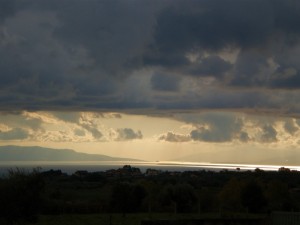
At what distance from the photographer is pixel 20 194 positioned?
3397cm

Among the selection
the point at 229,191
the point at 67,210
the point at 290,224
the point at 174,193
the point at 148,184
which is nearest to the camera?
the point at 290,224

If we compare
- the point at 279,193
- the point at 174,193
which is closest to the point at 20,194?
the point at 174,193

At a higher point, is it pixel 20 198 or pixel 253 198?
pixel 20 198

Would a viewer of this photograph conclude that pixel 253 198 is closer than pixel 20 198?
No

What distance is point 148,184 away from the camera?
77.2m

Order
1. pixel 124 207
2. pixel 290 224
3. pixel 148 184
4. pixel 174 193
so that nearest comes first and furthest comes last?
pixel 290 224
pixel 124 207
pixel 174 193
pixel 148 184

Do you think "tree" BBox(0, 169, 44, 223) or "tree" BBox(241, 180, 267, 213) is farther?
"tree" BBox(241, 180, 267, 213)

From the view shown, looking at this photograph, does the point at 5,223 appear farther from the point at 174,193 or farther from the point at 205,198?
the point at 205,198

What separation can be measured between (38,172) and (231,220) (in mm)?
13204

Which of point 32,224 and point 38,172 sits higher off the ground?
point 38,172

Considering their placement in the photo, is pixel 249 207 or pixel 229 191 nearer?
pixel 249 207

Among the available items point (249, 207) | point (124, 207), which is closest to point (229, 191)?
point (249, 207)

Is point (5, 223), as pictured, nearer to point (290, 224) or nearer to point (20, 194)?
point (20, 194)

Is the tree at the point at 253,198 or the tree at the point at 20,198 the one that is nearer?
the tree at the point at 20,198
